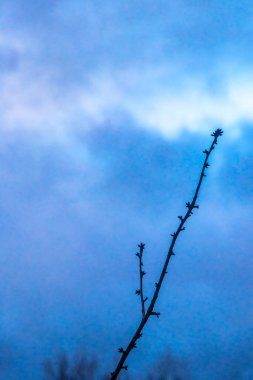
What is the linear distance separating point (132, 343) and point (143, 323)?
18 centimetres

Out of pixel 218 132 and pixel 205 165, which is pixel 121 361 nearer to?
pixel 205 165

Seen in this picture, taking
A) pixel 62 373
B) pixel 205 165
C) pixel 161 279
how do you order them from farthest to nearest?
1. pixel 62 373
2. pixel 205 165
3. pixel 161 279

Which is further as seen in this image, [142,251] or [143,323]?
[142,251]

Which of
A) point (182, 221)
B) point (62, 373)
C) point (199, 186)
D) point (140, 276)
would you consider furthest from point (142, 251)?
point (62, 373)

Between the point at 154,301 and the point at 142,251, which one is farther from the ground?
the point at 142,251

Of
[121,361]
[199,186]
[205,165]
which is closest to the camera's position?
[121,361]

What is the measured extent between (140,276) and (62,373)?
329ft

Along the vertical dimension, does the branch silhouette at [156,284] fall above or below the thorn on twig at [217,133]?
below

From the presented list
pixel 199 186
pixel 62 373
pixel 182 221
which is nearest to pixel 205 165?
pixel 199 186

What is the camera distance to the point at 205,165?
12.4 feet

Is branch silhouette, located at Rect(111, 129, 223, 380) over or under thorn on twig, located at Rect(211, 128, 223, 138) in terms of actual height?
under

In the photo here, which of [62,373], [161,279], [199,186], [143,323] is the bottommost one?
[143,323]

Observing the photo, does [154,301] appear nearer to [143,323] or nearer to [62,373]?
[143,323]

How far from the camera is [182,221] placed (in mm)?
3551
